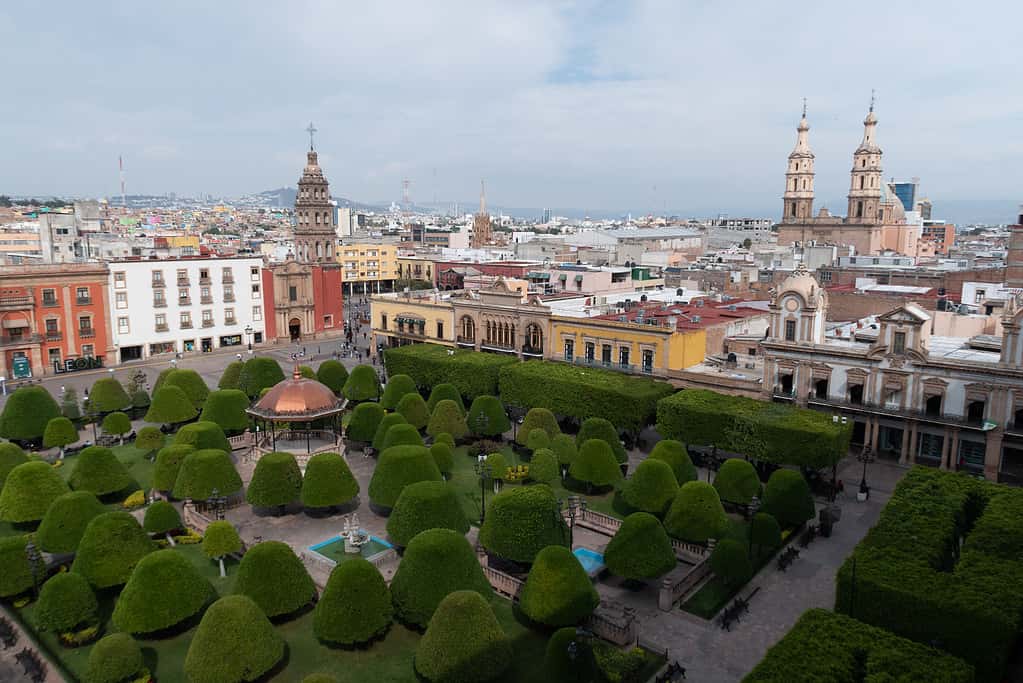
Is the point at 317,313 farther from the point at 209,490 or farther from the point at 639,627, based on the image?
the point at 639,627

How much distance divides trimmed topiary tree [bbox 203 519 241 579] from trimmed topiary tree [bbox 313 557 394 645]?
25.7 feet

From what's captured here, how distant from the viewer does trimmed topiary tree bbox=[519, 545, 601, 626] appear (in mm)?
25406

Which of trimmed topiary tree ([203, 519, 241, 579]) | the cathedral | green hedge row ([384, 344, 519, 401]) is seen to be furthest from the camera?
the cathedral

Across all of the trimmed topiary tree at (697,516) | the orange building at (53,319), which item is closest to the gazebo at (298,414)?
the trimmed topiary tree at (697,516)

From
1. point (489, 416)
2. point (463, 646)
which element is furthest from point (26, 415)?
point (463, 646)

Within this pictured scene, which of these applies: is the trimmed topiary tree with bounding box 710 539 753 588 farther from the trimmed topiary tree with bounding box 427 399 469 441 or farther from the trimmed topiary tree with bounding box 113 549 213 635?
the trimmed topiary tree with bounding box 427 399 469 441

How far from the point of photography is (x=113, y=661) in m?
22.6

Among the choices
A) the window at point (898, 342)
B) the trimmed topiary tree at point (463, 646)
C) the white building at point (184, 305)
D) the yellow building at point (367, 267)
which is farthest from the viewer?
the yellow building at point (367, 267)

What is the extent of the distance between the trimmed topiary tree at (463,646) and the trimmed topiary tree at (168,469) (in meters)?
21.7

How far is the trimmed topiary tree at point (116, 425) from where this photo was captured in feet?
158

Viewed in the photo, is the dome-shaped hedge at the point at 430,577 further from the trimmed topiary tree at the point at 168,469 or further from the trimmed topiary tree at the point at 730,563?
the trimmed topiary tree at the point at 168,469

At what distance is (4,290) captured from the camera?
211 feet

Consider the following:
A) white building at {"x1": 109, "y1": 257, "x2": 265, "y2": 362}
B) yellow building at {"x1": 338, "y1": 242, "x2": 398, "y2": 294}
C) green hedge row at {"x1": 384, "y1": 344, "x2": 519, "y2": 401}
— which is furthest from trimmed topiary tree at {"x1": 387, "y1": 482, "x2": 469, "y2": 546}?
yellow building at {"x1": 338, "y1": 242, "x2": 398, "y2": 294}

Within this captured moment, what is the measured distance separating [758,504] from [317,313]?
6645cm
